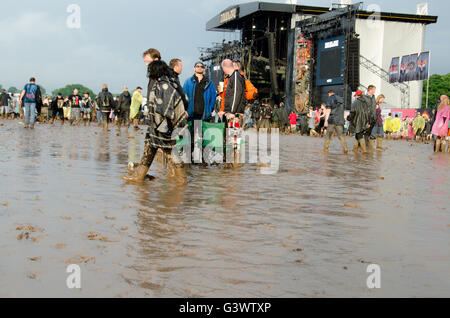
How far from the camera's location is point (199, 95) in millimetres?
10602

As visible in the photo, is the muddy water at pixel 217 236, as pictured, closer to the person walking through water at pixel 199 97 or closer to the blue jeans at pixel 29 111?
the person walking through water at pixel 199 97

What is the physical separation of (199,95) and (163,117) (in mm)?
2450

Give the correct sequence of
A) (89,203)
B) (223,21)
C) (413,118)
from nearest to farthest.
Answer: (89,203) → (413,118) → (223,21)

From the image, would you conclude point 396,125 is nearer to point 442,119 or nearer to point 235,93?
point 442,119

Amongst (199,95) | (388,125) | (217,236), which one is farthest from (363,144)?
(388,125)

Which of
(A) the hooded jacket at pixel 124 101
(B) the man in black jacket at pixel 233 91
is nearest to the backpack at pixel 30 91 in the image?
(A) the hooded jacket at pixel 124 101

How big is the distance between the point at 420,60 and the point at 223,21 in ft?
81.4

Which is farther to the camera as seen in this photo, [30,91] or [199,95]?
[30,91]

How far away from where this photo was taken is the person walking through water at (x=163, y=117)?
8156 millimetres

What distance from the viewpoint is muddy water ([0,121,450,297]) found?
3.61 meters

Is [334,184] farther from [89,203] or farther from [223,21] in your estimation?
[223,21]
